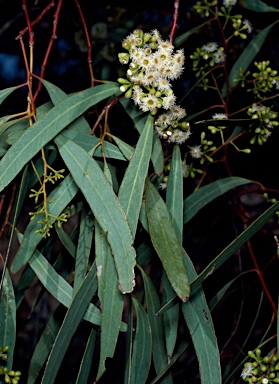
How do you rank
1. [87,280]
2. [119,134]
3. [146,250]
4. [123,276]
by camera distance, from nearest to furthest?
[123,276] → [87,280] → [146,250] → [119,134]

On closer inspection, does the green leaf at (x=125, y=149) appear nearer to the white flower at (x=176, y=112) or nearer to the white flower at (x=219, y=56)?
the white flower at (x=176, y=112)

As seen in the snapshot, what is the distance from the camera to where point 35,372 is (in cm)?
134

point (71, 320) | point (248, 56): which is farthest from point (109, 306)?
point (248, 56)

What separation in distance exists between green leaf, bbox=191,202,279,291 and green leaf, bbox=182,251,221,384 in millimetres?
74

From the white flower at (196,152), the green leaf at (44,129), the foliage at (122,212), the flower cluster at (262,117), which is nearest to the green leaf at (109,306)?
the foliage at (122,212)

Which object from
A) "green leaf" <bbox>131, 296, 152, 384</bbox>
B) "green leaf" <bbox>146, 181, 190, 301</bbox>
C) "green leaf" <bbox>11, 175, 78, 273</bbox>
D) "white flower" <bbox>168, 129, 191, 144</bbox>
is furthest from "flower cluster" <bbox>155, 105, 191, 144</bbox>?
"green leaf" <bbox>131, 296, 152, 384</bbox>

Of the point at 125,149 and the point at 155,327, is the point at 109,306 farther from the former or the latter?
the point at 125,149

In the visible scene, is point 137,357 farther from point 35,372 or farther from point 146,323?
point 35,372

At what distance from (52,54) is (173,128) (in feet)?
2.78

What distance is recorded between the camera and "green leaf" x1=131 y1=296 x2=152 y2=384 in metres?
1.19

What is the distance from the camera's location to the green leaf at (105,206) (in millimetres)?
1013

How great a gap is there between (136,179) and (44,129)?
200 mm

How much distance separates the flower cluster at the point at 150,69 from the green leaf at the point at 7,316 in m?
0.48

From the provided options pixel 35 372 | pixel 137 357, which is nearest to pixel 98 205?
pixel 137 357
